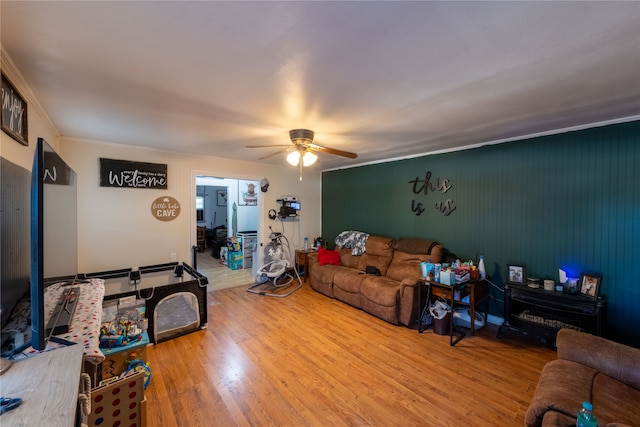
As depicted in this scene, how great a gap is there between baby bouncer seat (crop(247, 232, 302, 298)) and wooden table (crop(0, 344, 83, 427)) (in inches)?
131

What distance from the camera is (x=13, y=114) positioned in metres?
1.65

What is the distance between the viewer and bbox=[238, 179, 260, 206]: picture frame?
6355 mm

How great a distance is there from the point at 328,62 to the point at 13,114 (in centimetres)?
203

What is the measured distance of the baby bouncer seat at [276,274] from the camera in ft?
15.3

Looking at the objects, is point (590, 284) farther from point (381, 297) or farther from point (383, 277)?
point (383, 277)

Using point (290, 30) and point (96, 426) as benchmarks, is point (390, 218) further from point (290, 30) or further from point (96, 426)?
point (96, 426)

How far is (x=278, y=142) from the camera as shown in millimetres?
3412

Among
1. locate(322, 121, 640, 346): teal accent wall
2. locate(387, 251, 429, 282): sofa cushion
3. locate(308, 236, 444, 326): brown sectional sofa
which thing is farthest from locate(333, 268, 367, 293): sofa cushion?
locate(322, 121, 640, 346): teal accent wall

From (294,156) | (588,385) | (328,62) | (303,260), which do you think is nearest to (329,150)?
(294,156)

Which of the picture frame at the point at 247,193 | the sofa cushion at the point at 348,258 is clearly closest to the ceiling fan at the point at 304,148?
the sofa cushion at the point at 348,258

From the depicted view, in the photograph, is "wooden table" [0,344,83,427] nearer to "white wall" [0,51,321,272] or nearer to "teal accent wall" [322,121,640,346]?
"white wall" [0,51,321,272]

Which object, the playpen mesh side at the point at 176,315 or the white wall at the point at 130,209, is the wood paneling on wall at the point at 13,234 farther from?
the white wall at the point at 130,209

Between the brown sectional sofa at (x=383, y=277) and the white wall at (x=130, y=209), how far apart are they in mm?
2319

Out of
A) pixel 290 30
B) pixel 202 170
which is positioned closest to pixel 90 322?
pixel 290 30
